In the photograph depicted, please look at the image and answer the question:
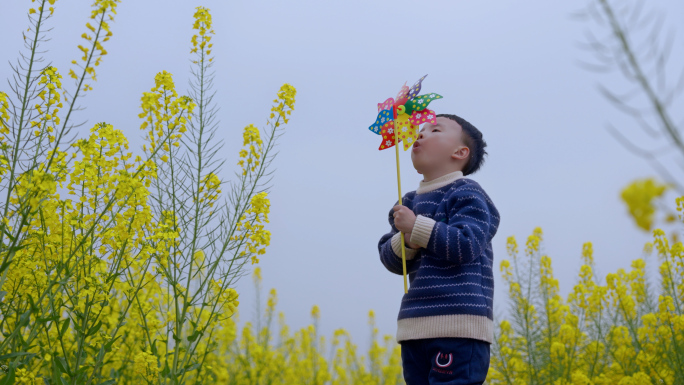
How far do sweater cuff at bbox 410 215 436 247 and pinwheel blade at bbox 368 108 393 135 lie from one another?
66 cm

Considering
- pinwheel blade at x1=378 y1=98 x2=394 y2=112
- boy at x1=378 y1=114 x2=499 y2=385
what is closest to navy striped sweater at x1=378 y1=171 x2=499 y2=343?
boy at x1=378 y1=114 x2=499 y2=385

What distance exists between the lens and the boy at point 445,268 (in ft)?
8.35

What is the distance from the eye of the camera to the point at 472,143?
3.04 m

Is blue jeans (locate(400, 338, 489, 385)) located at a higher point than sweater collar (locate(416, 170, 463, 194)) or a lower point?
lower

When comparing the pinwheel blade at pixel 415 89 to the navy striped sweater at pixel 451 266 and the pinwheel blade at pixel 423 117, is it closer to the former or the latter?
the pinwheel blade at pixel 423 117

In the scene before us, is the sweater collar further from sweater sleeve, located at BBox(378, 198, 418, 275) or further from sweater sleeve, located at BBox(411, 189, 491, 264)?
sweater sleeve, located at BBox(378, 198, 418, 275)

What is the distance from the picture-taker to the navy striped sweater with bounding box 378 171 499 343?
2557mm

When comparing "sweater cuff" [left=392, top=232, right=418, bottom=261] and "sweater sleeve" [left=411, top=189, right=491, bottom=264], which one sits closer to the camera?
"sweater sleeve" [left=411, top=189, right=491, bottom=264]

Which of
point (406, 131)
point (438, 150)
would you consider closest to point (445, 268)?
point (438, 150)

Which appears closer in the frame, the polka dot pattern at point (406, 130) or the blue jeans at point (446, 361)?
the blue jeans at point (446, 361)

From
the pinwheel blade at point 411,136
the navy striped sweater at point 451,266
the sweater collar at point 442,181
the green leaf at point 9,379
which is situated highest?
the pinwheel blade at point 411,136

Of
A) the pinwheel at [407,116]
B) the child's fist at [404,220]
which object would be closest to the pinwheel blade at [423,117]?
the pinwheel at [407,116]

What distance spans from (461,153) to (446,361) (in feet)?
3.21

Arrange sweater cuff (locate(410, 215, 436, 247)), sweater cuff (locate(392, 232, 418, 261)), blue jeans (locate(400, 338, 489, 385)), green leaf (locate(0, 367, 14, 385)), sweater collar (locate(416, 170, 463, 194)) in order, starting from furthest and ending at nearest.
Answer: sweater collar (locate(416, 170, 463, 194)) < sweater cuff (locate(392, 232, 418, 261)) < sweater cuff (locate(410, 215, 436, 247)) < blue jeans (locate(400, 338, 489, 385)) < green leaf (locate(0, 367, 14, 385))
